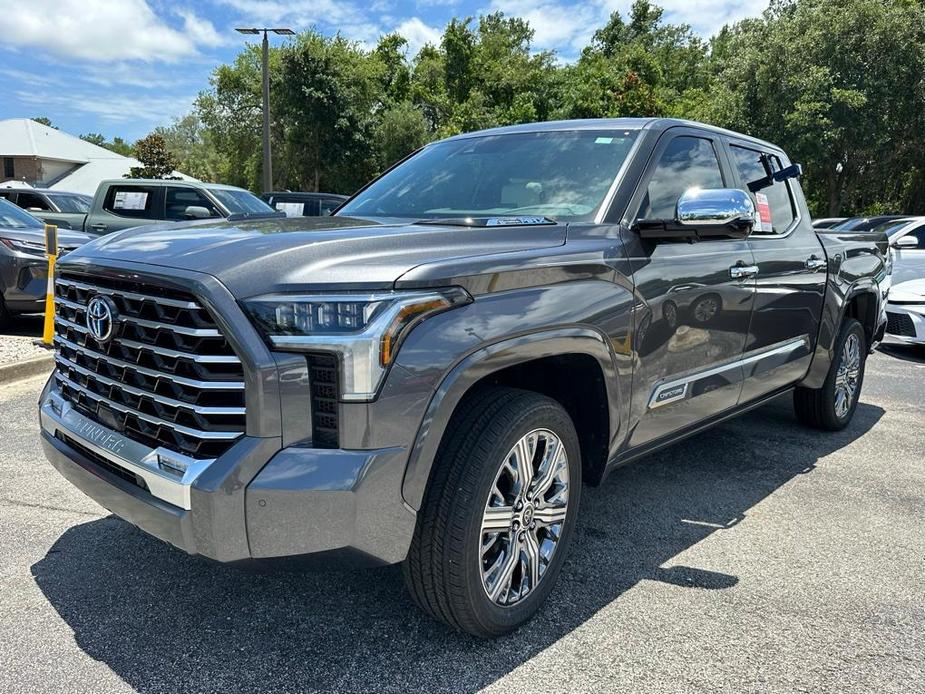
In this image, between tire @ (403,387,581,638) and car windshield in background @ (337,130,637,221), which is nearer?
tire @ (403,387,581,638)

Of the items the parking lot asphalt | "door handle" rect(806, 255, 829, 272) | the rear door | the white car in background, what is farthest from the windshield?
the white car in background

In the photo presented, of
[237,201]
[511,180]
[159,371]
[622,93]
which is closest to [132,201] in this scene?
[237,201]

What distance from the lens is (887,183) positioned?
2877 cm

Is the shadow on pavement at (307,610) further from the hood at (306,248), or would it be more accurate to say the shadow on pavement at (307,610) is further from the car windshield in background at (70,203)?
the car windshield in background at (70,203)

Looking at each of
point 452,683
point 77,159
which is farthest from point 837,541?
point 77,159

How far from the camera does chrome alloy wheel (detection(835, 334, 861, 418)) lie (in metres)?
5.16

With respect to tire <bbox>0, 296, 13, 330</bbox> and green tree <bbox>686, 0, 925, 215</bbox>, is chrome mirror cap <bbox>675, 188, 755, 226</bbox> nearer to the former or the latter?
tire <bbox>0, 296, 13, 330</bbox>

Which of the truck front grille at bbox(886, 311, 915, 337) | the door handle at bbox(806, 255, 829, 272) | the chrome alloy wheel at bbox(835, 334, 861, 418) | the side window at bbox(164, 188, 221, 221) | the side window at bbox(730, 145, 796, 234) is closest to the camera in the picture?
the side window at bbox(730, 145, 796, 234)

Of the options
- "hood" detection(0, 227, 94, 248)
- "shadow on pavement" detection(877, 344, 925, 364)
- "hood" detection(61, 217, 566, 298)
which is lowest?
"shadow on pavement" detection(877, 344, 925, 364)

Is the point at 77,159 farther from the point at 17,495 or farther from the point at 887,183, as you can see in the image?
Answer: the point at 17,495

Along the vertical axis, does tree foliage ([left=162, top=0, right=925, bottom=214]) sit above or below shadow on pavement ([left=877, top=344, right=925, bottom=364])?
above

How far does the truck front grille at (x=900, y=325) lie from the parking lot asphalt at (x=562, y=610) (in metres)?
5.02

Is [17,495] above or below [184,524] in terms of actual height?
below

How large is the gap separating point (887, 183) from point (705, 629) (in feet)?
102
